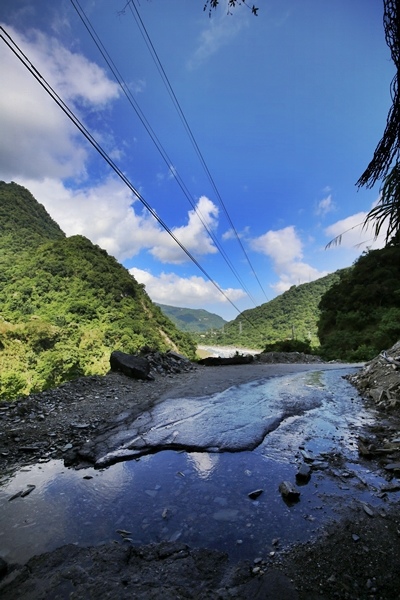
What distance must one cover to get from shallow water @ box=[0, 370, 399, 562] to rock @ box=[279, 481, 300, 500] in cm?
6

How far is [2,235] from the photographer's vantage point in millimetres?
70562

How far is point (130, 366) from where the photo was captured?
28.1 ft

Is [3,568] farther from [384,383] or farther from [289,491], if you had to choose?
[384,383]

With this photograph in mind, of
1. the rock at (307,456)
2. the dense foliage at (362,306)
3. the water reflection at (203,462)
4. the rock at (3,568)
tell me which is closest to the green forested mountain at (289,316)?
the dense foliage at (362,306)

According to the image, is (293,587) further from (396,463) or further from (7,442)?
(7,442)

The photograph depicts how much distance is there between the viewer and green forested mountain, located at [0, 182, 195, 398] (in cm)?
3594

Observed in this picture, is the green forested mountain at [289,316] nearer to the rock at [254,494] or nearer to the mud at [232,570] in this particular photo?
the rock at [254,494]

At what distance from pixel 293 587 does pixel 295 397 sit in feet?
16.8

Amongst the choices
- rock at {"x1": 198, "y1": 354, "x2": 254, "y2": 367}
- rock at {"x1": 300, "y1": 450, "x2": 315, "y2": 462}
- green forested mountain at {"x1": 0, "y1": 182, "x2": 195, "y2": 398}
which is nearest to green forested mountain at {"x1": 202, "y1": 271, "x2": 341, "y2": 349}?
Answer: green forested mountain at {"x1": 0, "y1": 182, "x2": 195, "y2": 398}

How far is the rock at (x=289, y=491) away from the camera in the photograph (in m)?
2.60

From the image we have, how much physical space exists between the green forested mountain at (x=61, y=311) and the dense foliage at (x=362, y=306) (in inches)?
1074

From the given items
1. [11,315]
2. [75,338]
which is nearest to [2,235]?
[11,315]

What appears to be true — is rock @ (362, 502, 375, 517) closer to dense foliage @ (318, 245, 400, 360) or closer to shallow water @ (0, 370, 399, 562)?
shallow water @ (0, 370, 399, 562)

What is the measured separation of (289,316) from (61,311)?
5545 centimetres
